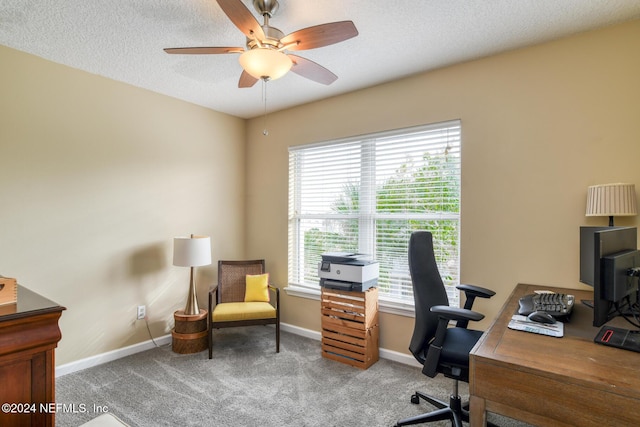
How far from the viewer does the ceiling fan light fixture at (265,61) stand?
67.1 inches

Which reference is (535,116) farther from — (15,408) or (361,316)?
(15,408)

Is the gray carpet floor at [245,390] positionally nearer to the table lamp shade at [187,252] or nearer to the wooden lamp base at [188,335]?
the wooden lamp base at [188,335]

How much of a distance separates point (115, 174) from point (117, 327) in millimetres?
1438

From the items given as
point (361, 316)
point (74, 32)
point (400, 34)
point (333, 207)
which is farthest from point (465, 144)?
point (74, 32)

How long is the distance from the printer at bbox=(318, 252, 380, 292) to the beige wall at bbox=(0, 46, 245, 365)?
5.26ft

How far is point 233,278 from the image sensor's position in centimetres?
368

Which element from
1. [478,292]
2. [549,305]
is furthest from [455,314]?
[478,292]

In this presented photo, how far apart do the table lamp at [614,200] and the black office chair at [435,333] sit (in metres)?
0.84

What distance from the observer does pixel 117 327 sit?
3111 millimetres

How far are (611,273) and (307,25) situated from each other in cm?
210

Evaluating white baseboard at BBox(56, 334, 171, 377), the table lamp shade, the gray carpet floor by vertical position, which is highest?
the table lamp shade

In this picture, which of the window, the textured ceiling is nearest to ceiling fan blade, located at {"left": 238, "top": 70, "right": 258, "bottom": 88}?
→ the textured ceiling

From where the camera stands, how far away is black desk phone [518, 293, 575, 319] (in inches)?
63.7

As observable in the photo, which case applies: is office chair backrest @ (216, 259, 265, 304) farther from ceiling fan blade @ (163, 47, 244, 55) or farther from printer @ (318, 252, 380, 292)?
ceiling fan blade @ (163, 47, 244, 55)
